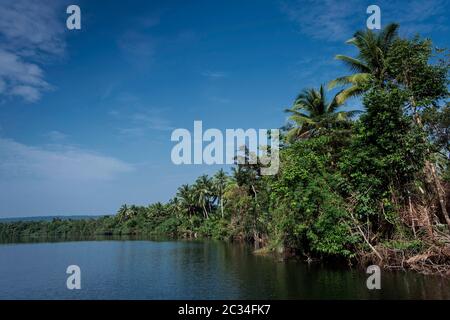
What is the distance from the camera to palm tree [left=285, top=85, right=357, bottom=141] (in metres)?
24.6

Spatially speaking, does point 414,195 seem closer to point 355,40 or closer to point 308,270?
point 308,270

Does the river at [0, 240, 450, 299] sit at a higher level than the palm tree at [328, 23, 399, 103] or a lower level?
lower

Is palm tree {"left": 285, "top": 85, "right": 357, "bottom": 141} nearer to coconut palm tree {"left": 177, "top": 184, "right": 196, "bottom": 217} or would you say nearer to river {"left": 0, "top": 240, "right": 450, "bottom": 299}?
river {"left": 0, "top": 240, "right": 450, "bottom": 299}

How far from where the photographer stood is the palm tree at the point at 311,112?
24.6m

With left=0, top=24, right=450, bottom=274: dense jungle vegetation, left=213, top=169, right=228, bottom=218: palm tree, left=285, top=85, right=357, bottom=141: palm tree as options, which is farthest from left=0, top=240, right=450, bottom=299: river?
left=213, top=169, right=228, bottom=218: palm tree

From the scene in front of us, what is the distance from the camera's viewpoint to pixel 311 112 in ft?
85.0

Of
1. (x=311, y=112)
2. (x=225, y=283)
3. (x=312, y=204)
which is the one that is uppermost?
(x=311, y=112)

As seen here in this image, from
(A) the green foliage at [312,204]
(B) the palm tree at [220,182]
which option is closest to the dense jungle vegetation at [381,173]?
(A) the green foliage at [312,204]

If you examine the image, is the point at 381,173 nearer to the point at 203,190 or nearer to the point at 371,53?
the point at 371,53

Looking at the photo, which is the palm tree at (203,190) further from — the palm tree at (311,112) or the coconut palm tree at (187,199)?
the palm tree at (311,112)

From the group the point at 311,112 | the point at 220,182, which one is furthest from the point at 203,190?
the point at 311,112

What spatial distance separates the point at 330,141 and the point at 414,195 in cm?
608
